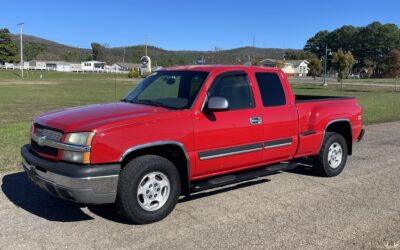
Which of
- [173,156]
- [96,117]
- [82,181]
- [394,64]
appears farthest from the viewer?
[394,64]

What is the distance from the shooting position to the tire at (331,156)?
7.02 meters

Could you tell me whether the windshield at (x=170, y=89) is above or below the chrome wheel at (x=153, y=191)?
above

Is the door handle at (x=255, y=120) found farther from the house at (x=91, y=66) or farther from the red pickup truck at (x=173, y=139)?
the house at (x=91, y=66)

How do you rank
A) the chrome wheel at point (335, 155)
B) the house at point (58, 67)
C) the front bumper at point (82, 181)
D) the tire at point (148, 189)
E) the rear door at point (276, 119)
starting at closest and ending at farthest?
the front bumper at point (82, 181), the tire at point (148, 189), the rear door at point (276, 119), the chrome wheel at point (335, 155), the house at point (58, 67)

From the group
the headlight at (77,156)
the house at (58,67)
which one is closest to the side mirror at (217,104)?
the headlight at (77,156)

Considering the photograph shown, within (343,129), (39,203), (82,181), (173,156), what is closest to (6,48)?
(39,203)

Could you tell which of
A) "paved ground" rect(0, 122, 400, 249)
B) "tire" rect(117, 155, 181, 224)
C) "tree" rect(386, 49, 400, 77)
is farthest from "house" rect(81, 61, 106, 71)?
"tire" rect(117, 155, 181, 224)

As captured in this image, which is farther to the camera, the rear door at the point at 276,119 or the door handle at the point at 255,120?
the rear door at the point at 276,119

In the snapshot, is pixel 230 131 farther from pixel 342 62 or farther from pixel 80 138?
pixel 342 62

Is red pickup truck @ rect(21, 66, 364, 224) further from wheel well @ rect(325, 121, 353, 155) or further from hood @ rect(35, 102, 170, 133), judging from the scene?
wheel well @ rect(325, 121, 353, 155)

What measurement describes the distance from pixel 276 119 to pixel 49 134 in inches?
121

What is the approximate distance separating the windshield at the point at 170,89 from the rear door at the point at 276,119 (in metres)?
1.02

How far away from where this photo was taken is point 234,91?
577 centimetres

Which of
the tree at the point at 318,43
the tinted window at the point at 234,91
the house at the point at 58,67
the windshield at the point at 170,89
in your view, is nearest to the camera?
the windshield at the point at 170,89
